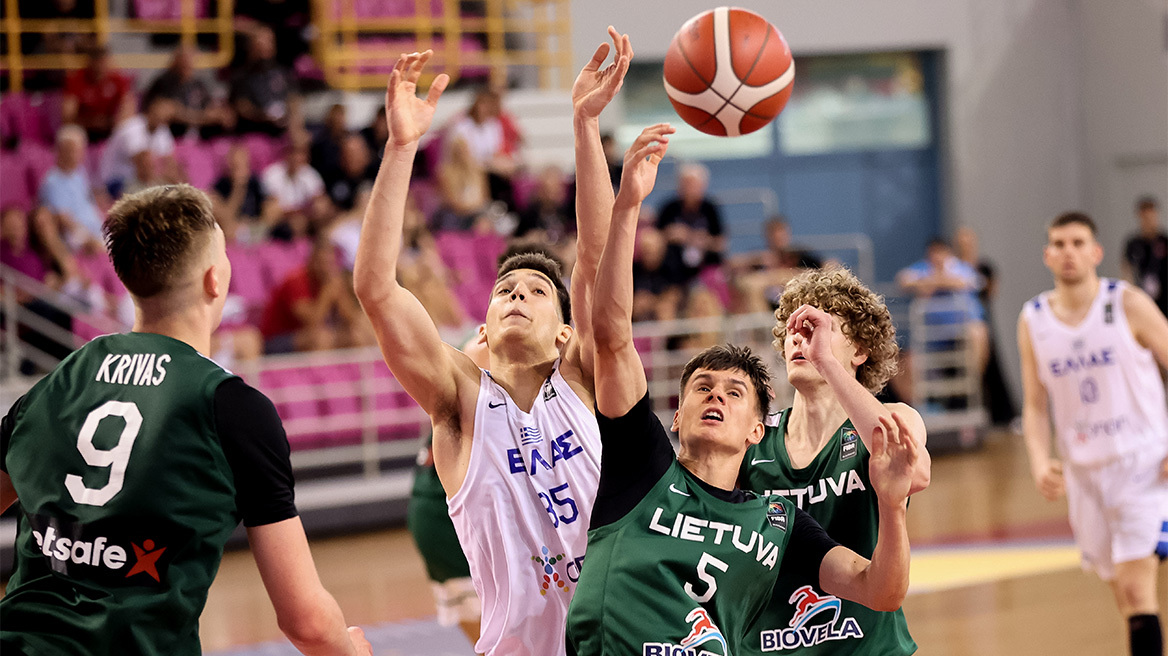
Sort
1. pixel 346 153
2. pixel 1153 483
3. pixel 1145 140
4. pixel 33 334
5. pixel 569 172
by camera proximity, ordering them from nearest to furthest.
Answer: pixel 1153 483, pixel 33 334, pixel 346 153, pixel 569 172, pixel 1145 140

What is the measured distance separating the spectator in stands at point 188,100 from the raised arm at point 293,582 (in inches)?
338

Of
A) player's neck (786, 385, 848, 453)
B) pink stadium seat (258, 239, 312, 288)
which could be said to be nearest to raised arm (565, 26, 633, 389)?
player's neck (786, 385, 848, 453)

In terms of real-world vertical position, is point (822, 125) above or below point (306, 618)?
above

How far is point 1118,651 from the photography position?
5.86m

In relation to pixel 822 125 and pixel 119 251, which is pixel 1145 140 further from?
pixel 119 251

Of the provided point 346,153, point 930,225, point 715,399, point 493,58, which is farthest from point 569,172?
point 715,399

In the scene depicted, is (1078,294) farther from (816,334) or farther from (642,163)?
(642,163)

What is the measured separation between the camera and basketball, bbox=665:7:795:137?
3861 mm

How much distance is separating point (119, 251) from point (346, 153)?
787cm

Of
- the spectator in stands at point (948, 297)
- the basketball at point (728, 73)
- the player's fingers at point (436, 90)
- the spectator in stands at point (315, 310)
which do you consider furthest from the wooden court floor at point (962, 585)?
the player's fingers at point (436, 90)

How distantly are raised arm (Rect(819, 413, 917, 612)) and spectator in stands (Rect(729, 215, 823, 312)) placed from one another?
7765 millimetres

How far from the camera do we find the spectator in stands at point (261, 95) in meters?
10.6

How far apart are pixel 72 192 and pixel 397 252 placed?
704 centimetres

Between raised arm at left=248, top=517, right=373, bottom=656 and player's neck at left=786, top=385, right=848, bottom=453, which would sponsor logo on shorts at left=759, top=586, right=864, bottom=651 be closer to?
player's neck at left=786, top=385, right=848, bottom=453
